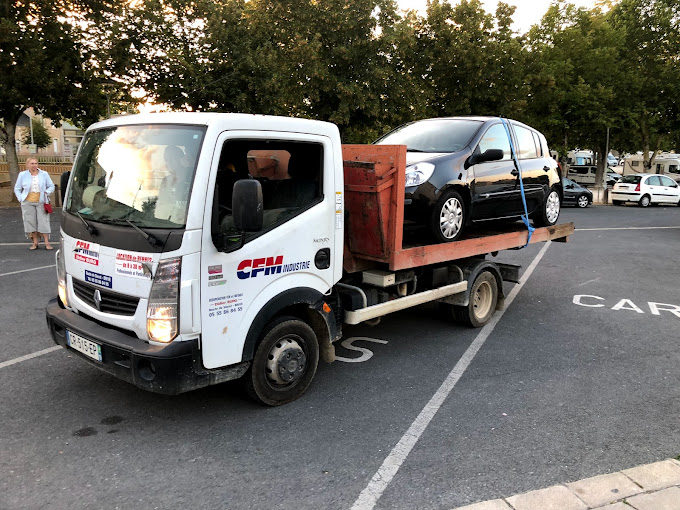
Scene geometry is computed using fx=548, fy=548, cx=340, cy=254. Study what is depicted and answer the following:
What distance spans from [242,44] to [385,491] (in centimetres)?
2023

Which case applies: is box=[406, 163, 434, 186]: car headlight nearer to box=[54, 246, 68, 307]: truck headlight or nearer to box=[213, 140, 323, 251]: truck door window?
box=[213, 140, 323, 251]: truck door window

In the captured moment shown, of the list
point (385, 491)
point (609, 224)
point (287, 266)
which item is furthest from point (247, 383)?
point (609, 224)

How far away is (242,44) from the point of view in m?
20.8

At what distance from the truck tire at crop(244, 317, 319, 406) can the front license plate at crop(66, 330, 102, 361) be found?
1.06 metres

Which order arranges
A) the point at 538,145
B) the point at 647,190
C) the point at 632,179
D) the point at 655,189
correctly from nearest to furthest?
1. the point at 538,145
2. the point at 647,190
3. the point at 655,189
4. the point at 632,179

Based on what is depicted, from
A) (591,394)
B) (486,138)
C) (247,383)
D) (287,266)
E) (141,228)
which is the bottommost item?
(591,394)

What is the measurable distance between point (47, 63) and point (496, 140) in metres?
18.0

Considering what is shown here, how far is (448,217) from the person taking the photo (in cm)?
584

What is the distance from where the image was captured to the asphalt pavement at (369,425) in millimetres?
3275

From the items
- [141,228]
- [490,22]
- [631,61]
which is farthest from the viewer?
[631,61]

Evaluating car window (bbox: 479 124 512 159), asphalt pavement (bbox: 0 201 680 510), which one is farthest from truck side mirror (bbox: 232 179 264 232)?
car window (bbox: 479 124 512 159)

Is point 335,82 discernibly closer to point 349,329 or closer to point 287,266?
point 349,329

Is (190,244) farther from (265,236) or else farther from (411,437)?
(411,437)

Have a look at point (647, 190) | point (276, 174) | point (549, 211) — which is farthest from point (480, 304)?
point (647, 190)
